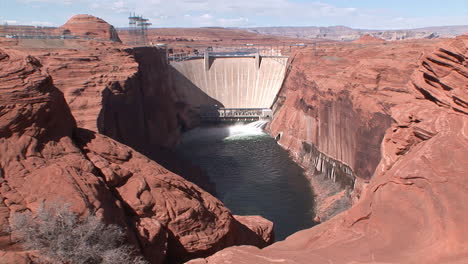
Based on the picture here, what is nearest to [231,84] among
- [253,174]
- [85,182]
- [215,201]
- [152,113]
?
[152,113]

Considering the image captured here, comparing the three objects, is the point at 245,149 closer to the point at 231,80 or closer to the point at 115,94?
the point at 115,94

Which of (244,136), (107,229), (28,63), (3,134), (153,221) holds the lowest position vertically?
(244,136)

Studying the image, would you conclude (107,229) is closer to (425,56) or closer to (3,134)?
(3,134)

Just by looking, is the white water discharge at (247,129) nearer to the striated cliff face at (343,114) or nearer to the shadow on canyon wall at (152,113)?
the striated cliff face at (343,114)

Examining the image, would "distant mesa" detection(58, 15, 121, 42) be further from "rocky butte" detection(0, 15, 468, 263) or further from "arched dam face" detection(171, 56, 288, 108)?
"rocky butte" detection(0, 15, 468, 263)

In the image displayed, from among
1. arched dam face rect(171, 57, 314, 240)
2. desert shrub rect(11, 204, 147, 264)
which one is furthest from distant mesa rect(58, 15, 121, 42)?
desert shrub rect(11, 204, 147, 264)

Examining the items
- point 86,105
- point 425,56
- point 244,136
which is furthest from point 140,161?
point 244,136

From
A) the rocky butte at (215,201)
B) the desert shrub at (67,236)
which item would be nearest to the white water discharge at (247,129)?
the rocky butte at (215,201)
